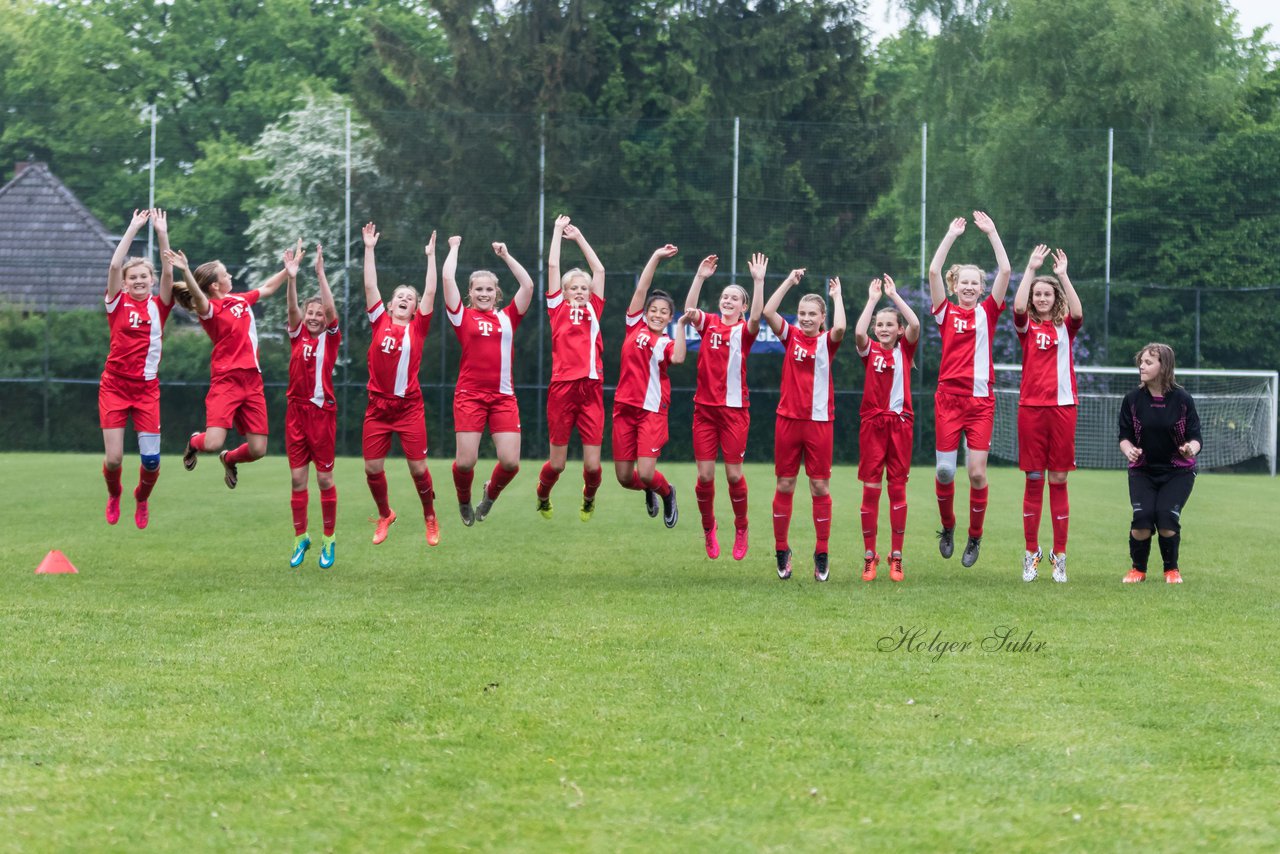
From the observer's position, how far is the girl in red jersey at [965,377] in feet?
35.4

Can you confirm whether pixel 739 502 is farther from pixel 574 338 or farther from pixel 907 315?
pixel 907 315

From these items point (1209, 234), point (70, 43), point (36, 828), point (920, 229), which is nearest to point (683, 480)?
point (920, 229)

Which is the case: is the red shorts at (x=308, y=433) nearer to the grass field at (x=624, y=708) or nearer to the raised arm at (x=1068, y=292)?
the grass field at (x=624, y=708)

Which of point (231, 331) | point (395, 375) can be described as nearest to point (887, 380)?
point (395, 375)

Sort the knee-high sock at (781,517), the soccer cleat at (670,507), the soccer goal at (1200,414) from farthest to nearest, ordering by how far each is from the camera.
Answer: the soccer goal at (1200,414) → the soccer cleat at (670,507) → the knee-high sock at (781,517)

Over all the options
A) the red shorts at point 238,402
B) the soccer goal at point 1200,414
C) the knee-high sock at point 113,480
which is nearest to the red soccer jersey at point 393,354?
the red shorts at point 238,402

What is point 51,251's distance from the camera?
32531mm

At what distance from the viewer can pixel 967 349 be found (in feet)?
35.6

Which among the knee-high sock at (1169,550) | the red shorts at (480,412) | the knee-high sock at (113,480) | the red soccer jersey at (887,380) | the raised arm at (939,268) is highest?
the raised arm at (939,268)

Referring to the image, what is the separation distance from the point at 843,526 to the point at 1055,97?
2773 cm

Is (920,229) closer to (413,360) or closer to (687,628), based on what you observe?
(413,360)

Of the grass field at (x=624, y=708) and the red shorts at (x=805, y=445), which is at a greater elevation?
the red shorts at (x=805, y=445)

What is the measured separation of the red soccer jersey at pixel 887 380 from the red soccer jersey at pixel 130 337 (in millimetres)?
5245

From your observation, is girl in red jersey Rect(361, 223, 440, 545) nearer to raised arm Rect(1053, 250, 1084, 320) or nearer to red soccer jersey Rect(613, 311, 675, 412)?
red soccer jersey Rect(613, 311, 675, 412)
